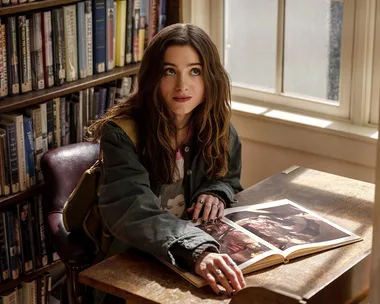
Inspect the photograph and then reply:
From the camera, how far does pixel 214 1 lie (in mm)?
3066

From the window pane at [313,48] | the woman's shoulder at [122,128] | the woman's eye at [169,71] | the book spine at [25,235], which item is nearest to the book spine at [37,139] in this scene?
the book spine at [25,235]

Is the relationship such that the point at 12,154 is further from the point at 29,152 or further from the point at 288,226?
the point at 288,226

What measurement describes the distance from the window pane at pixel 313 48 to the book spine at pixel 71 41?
29.5 inches

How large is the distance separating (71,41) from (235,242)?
1.06m

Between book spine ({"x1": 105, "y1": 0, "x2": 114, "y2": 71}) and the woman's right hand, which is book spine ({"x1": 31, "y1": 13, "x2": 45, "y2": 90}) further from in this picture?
the woman's right hand

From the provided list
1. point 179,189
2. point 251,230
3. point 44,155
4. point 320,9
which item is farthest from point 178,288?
point 320,9

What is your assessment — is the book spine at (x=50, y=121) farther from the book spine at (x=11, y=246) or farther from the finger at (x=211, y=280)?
the finger at (x=211, y=280)

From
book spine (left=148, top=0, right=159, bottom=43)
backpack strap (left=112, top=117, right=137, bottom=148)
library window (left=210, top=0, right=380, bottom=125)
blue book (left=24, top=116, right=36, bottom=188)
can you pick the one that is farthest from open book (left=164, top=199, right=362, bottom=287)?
book spine (left=148, top=0, right=159, bottom=43)

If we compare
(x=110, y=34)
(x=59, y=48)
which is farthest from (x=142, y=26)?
(x=59, y=48)

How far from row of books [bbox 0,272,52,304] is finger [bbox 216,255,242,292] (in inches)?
44.6

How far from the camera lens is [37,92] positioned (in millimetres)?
2688

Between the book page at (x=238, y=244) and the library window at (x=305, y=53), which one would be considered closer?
the book page at (x=238, y=244)

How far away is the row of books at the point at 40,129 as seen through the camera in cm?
263

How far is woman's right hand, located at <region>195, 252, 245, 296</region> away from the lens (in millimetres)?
1849
